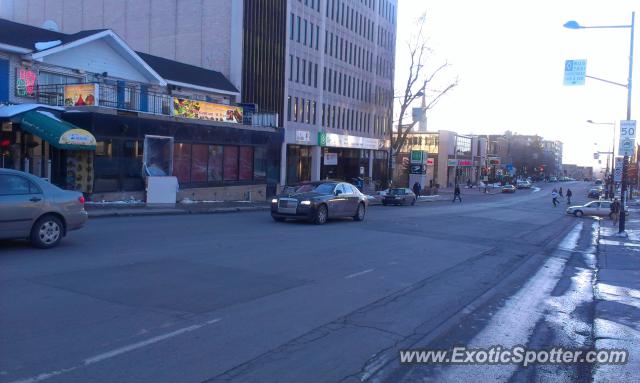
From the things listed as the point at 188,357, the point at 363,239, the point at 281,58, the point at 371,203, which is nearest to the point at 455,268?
the point at 363,239

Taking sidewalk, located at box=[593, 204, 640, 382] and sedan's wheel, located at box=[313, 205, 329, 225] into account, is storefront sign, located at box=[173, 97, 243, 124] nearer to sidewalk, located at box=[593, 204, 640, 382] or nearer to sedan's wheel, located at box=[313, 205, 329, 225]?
sedan's wheel, located at box=[313, 205, 329, 225]

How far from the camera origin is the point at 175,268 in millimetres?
10242

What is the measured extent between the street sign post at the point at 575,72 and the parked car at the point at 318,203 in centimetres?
881

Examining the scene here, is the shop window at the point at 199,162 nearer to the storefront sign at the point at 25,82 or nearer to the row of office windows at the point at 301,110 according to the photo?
the storefront sign at the point at 25,82

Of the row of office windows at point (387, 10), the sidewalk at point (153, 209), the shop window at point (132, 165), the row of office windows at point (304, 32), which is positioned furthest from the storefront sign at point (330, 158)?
the shop window at point (132, 165)

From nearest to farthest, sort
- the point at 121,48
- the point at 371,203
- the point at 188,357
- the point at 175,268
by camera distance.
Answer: the point at 188,357
the point at 175,268
the point at 121,48
the point at 371,203

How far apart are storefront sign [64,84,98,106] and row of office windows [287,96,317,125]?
2343 centimetres

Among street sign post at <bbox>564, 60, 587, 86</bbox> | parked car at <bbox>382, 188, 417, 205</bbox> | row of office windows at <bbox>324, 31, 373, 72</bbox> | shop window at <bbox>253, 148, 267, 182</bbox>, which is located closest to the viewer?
street sign post at <bbox>564, 60, 587, 86</bbox>

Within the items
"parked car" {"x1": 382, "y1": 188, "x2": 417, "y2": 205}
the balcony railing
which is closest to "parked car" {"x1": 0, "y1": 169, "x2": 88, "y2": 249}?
the balcony railing

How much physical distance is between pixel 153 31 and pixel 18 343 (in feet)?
134

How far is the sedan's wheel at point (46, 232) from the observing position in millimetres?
11266

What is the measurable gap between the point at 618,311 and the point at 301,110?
40.5 meters

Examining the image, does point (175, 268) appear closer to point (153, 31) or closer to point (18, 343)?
point (18, 343)

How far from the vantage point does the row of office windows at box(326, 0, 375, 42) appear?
5159 centimetres
